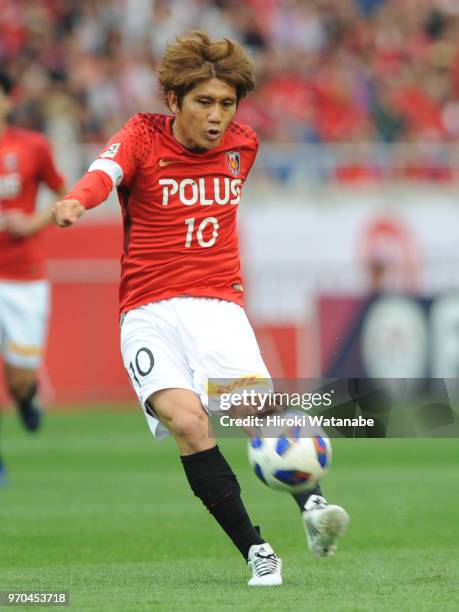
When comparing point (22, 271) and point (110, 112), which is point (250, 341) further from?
point (110, 112)

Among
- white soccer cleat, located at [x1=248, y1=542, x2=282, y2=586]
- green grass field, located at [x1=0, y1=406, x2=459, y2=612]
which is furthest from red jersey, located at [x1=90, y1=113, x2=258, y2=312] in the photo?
green grass field, located at [x1=0, y1=406, x2=459, y2=612]

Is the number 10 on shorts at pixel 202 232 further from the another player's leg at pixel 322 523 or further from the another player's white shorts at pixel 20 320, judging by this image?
the another player's white shorts at pixel 20 320

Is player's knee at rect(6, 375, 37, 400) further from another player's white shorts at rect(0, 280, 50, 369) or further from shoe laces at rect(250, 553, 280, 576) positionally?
shoe laces at rect(250, 553, 280, 576)

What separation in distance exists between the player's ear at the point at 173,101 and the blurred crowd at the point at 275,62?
41.3 feet

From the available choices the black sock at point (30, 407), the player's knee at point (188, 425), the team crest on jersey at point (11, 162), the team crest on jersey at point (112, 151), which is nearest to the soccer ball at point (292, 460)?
the player's knee at point (188, 425)

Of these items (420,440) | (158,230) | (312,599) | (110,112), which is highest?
(110,112)

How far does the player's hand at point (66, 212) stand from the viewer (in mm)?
5711

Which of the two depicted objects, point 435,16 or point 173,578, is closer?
point 173,578

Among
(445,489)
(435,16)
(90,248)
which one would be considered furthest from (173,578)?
(435,16)

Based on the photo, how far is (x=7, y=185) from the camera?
11266 millimetres

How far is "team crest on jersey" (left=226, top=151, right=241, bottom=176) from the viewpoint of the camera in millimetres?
6695

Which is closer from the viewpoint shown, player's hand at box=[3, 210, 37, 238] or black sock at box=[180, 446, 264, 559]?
black sock at box=[180, 446, 264, 559]

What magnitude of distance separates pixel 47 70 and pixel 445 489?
448 inches

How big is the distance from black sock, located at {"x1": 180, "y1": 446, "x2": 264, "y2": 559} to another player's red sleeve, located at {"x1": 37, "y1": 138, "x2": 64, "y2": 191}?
5273mm
